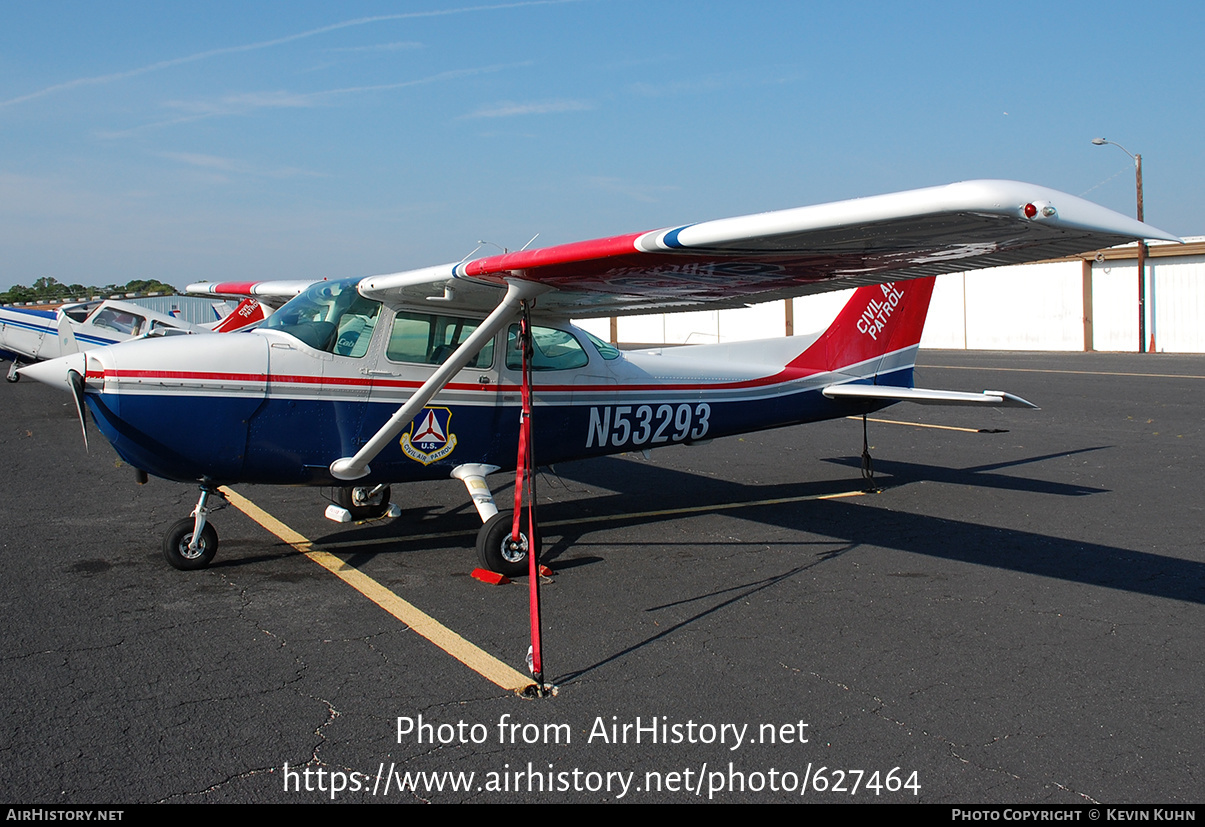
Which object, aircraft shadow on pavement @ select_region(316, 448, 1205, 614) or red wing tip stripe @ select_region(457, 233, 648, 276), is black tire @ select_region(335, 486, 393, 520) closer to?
aircraft shadow on pavement @ select_region(316, 448, 1205, 614)

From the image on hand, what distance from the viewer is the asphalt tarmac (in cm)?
329

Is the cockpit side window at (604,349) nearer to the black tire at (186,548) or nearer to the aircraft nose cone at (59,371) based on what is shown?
the black tire at (186,548)

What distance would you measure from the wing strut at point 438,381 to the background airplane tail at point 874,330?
4.04 metres

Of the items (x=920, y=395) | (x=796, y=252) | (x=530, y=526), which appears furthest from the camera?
(x=920, y=395)

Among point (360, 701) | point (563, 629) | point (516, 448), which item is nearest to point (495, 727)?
point (360, 701)

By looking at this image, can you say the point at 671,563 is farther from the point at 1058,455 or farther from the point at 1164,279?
the point at 1164,279

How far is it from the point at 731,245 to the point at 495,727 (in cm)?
244

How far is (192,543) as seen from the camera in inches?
237

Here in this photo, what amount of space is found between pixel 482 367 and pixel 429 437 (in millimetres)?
692

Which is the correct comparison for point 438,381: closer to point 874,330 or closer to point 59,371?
point 59,371

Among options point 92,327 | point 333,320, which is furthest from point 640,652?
point 92,327

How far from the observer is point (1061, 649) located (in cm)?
455

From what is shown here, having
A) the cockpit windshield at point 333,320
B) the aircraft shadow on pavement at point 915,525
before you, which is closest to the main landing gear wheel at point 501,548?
the aircraft shadow on pavement at point 915,525

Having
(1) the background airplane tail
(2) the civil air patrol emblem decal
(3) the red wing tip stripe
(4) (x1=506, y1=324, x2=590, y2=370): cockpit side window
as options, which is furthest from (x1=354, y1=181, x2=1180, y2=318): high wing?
(1) the background airplane tail
